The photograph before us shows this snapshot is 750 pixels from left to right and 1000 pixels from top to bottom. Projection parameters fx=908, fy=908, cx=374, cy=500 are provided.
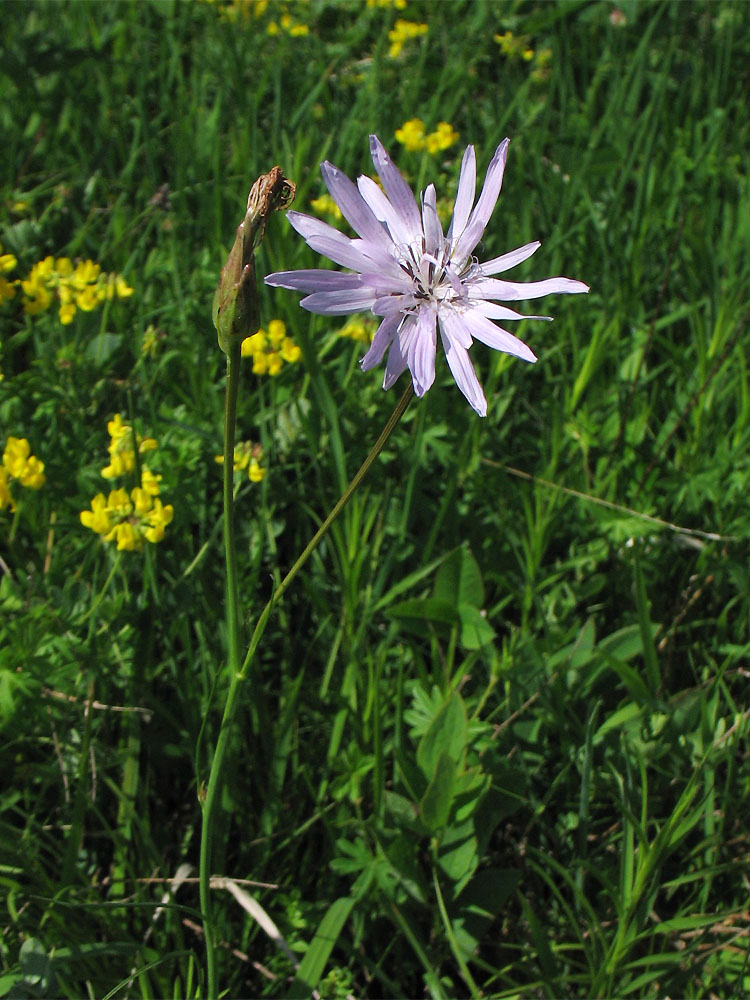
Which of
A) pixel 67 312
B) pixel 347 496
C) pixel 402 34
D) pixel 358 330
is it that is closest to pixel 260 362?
pixel 358 330

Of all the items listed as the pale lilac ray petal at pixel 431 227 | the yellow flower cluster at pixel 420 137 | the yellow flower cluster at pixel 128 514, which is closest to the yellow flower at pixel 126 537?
the yellow flower cluster at pixel 128 514

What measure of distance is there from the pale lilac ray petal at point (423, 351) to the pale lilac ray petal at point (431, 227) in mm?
144

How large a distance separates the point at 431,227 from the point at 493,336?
0.26 meters

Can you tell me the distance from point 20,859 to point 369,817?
768 millimetres

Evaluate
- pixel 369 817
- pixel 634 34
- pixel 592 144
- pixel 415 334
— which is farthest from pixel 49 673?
pixel 634 34

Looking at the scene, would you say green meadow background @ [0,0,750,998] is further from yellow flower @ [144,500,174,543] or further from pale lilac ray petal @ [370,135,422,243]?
pale lilac ray petal @ [370,135,422,243]

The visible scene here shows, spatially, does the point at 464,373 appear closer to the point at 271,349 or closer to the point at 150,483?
the point at 150,483

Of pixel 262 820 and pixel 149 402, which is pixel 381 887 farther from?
pixel 149 402

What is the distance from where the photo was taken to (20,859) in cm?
181

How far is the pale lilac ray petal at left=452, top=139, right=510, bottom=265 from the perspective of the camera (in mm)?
1390

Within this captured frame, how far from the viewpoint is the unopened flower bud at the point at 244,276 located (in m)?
1.21

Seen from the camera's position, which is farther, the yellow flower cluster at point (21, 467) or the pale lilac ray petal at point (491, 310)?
the yellow flower cluster at point (21, 467)

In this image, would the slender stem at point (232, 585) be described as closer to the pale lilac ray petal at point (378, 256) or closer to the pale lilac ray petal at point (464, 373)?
the pale lilac ray petal at point (464, 373)

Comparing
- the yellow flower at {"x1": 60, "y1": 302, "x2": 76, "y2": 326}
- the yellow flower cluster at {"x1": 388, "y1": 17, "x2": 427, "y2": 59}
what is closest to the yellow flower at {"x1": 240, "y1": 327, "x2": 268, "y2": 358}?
the yellow flower at {"x1": 60, "y1": 302, "x2": 76, "y2": 326}
